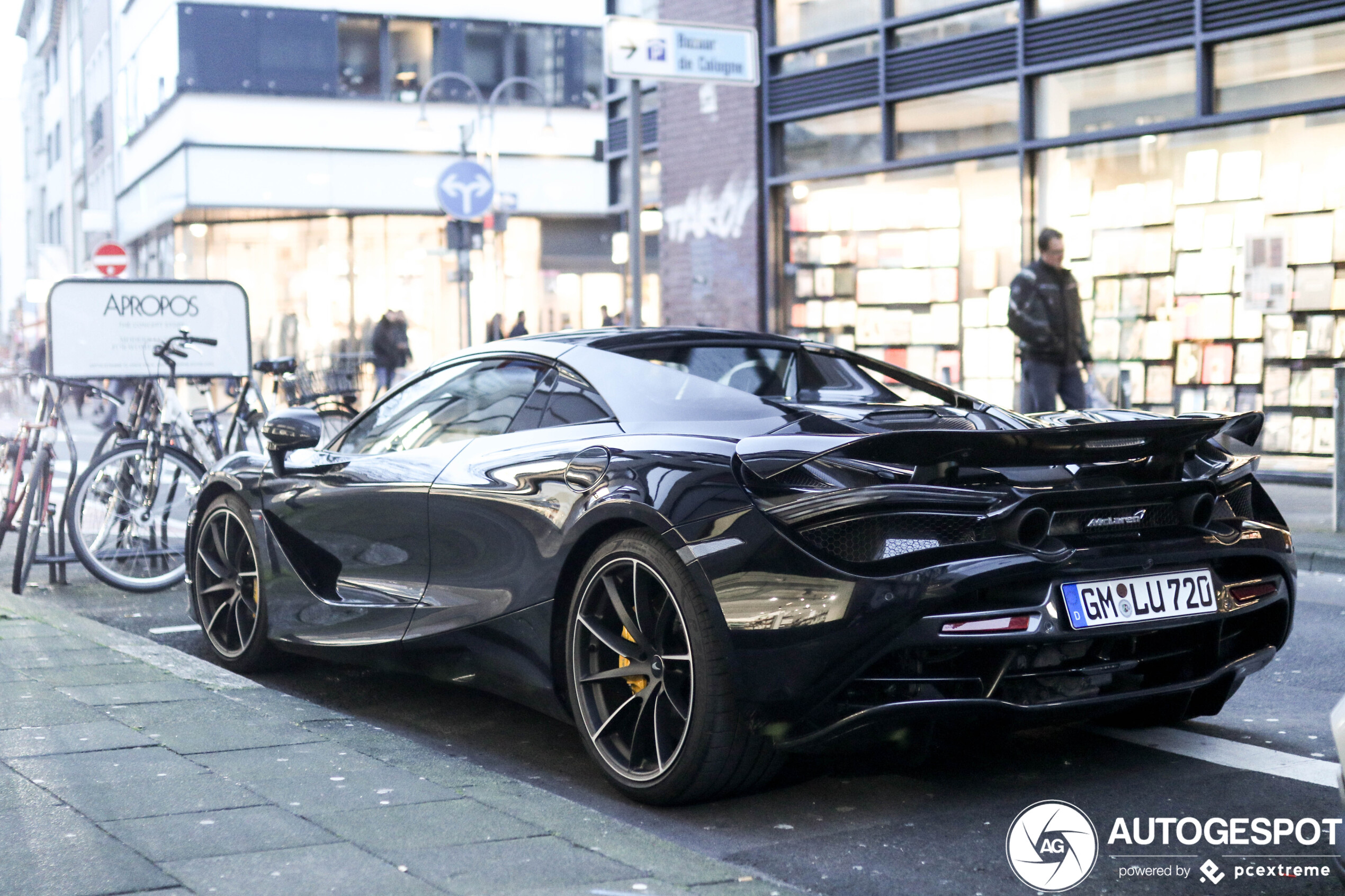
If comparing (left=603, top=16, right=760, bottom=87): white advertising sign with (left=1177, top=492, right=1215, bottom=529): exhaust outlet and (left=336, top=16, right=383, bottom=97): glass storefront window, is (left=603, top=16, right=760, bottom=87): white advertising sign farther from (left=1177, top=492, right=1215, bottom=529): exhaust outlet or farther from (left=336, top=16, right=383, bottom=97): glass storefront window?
(left=336, top=16, right=383, bottom=97): glass storefront window

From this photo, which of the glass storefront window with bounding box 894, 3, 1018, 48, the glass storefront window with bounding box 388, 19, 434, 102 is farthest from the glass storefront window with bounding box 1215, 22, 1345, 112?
the glass storefront window with bounding box 388, 19, 434, 102

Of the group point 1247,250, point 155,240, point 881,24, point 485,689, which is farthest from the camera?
point 155,240

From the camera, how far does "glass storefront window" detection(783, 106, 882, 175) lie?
16094 millimetres

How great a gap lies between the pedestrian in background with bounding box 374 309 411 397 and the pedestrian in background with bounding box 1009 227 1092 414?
14.7 metres

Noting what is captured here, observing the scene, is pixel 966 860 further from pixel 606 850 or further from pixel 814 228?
pixel 814 228

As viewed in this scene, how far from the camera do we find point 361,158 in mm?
35188

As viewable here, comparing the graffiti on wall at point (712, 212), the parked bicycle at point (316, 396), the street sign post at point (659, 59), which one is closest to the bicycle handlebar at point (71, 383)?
the parked bicycle at point (316, 396)

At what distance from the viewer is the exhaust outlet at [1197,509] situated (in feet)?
13.4

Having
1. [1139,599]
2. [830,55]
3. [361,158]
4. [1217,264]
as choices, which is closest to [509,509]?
[1139,599]

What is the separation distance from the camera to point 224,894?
124 inches

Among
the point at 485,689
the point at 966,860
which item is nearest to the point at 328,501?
the point at 485,689

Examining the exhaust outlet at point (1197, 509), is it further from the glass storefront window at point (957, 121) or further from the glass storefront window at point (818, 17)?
the glass storefront window at point (818, 17)

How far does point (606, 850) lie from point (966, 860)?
809mm

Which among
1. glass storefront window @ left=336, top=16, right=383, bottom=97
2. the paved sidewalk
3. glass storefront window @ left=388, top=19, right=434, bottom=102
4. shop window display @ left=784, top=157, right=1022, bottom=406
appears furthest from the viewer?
glass storefront window @ left=388, top=19, right=434, bottom=102
